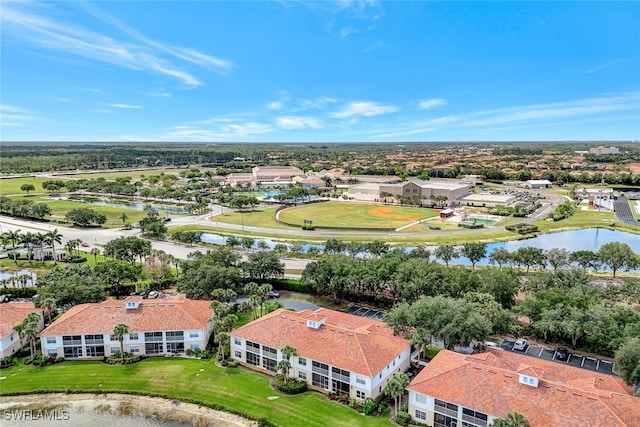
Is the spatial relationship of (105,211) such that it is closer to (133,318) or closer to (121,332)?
(133,318)

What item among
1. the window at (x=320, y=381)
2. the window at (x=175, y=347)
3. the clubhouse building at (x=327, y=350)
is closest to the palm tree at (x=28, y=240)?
the window at (x=175, y=347)

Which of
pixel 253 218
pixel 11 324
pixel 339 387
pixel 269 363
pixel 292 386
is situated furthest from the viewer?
pixel 253 218

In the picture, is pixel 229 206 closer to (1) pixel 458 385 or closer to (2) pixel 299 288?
(2) pixel 299 288

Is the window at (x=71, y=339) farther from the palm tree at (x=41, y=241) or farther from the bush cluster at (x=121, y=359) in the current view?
the palm tree at (x=41, y=241)

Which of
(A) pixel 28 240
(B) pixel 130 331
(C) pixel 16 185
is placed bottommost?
(B) pixel 130 331

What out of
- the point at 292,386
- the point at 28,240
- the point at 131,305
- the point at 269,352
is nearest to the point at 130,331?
the point at 131,305

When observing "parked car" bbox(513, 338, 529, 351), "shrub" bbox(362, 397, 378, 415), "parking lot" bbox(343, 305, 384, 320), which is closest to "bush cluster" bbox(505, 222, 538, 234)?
"parked car" bbox(513, 338, 529, 351)

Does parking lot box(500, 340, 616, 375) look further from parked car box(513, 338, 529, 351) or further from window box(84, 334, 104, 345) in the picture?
window box(84, 334, 104, 345)
